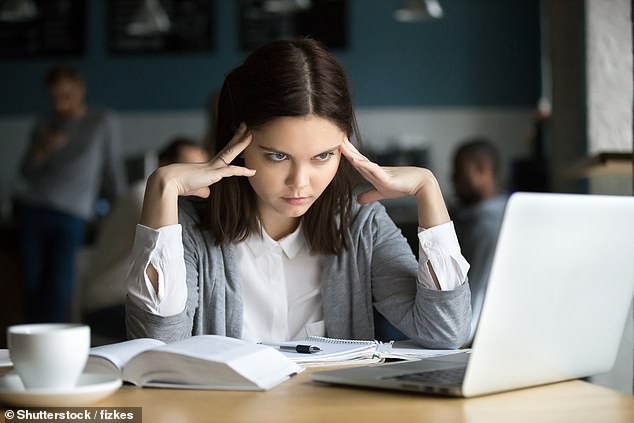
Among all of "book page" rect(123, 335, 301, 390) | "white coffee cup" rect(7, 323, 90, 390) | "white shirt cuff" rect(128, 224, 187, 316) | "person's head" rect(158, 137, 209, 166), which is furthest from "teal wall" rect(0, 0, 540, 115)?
"white coffee cup" rect(7, 323, 90, 390)

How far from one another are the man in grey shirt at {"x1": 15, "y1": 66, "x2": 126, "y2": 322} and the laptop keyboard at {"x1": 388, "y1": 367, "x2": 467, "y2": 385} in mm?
4115

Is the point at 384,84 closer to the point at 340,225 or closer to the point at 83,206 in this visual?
the point at 83,206

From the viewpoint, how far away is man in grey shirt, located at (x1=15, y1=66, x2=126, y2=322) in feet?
16.7

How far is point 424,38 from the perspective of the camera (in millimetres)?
7004

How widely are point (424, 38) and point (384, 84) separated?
1.40 feet

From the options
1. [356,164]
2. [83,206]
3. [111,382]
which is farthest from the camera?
[83,206]

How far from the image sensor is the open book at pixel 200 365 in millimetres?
1142

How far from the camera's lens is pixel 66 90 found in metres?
4.99

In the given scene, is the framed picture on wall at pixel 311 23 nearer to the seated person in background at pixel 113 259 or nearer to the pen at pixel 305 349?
the seated person in background at pixel 113 259

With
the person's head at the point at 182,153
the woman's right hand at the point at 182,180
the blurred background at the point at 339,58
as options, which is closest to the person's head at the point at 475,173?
the person's head at the point at 182,153

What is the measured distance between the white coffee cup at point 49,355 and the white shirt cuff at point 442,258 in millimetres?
696

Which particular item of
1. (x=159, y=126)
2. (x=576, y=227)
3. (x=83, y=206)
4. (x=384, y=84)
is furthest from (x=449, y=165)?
(x=576, y=227)

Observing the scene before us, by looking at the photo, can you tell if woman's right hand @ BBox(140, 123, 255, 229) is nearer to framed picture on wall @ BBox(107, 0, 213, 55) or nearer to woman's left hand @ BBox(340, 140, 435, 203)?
woman's left hand @ BBox(340, 140, 435, 203)

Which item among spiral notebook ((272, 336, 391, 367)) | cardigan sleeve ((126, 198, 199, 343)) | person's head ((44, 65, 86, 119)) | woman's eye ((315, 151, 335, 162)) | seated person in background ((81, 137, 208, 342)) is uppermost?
person's head ((44, 65, 86, 119))
